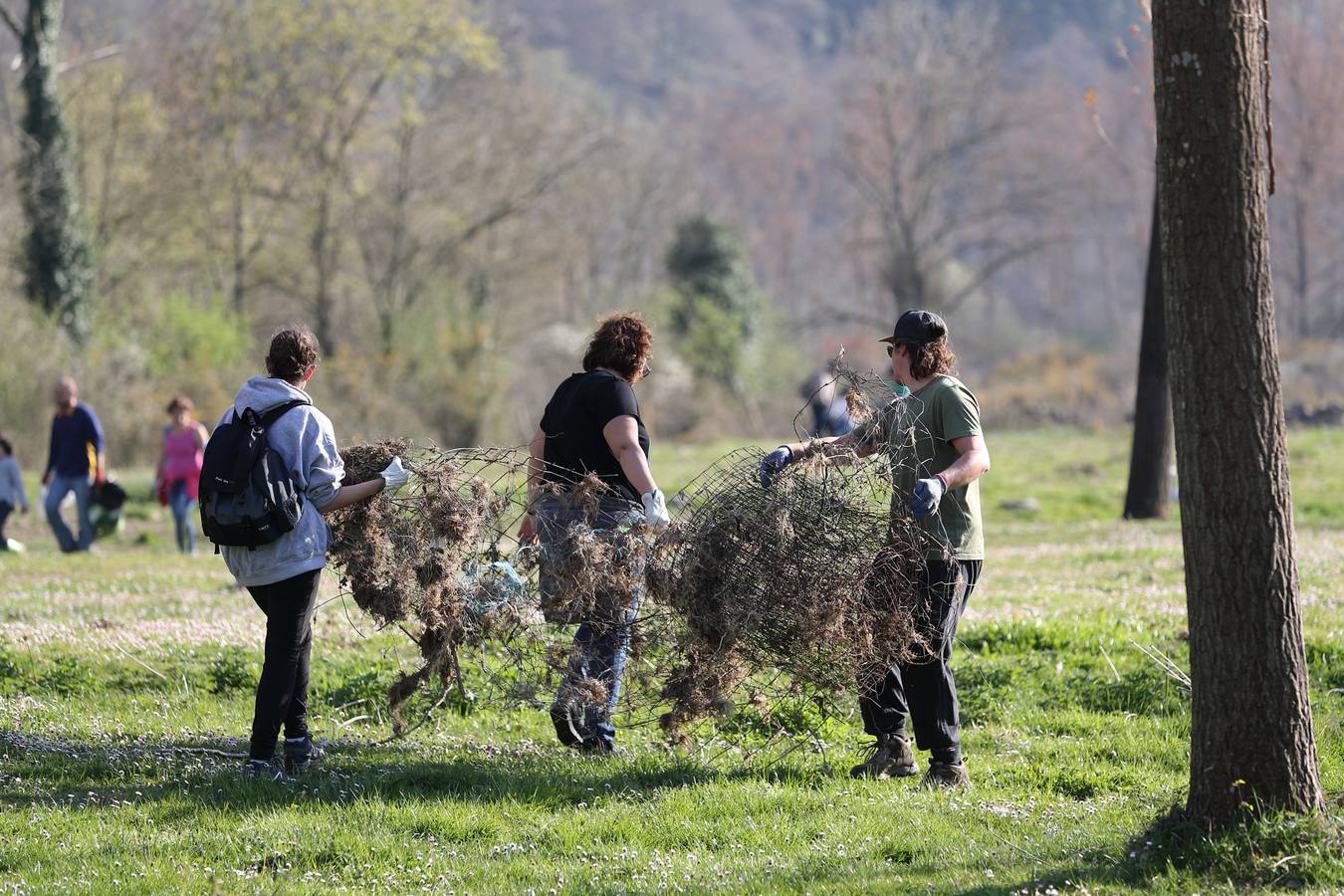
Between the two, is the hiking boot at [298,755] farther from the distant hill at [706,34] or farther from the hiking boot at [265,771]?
the distant hill at [706,34]

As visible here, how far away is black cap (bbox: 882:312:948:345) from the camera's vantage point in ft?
21.2

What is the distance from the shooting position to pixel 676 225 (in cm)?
4853

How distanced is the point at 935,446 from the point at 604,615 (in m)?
1.81

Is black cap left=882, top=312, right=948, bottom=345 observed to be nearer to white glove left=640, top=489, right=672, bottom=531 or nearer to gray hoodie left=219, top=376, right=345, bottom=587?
white glove left=640, top=489, right=672, bottom=531

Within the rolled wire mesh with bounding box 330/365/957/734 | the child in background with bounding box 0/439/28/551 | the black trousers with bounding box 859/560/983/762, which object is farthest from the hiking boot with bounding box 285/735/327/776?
the child in background with bounding box 0/439/28/551

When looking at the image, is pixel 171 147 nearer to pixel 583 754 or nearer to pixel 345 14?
pixel 345 14

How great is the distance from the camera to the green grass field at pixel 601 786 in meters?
5.12

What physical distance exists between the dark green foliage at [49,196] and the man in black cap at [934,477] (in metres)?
27.8

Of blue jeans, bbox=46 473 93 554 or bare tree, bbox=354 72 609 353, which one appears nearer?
blue jeans, bbox=46 473 93 554

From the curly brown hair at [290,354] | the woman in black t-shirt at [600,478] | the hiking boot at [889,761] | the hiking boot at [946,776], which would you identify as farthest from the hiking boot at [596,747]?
the curly brown hair at [290,354]

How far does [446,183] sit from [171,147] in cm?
824

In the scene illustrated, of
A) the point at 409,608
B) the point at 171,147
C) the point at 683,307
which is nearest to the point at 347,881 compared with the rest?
the point at 409,608

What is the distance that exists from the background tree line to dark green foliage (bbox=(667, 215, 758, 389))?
0.11m

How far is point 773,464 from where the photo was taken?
619 cm
